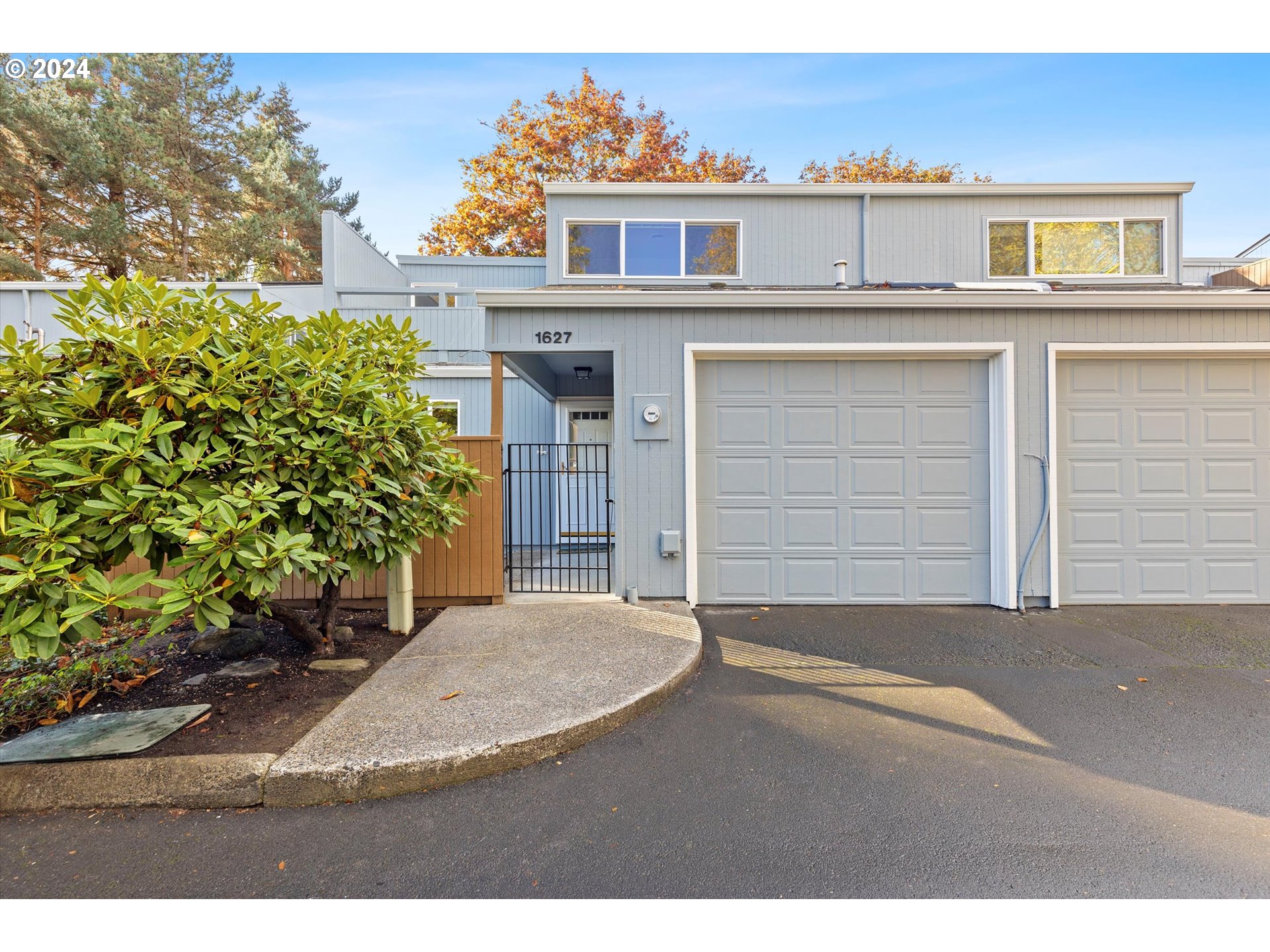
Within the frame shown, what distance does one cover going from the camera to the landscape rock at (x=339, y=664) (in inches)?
145

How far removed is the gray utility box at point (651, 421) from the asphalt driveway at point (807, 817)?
255cm

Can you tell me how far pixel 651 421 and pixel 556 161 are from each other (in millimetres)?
16121

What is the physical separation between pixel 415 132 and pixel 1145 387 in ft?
59.1

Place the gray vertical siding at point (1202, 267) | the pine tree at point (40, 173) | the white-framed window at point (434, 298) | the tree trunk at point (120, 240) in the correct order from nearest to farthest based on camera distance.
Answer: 1. the white-framed window at point (434, 298)
2. the gray vertical siding at point (1202, 267)
3. the pine tree at point (40, 173)
4. the tree trunk at point (120, 240)

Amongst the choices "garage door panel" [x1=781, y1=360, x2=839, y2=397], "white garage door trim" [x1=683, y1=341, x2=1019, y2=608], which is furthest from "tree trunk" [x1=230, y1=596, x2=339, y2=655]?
"garage door panel" [x1=781, y1=360, x2=839, y2=397]

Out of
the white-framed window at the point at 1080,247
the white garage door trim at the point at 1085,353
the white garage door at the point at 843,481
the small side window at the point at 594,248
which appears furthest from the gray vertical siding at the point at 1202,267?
the small side window at the point at 594,248

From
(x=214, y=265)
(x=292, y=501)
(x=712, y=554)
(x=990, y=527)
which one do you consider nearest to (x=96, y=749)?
(x=292, y=501)

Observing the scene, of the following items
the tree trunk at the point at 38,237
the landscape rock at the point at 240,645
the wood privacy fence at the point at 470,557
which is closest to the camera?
the landscape rock at the point at 240,645

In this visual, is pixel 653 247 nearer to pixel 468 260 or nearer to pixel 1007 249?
pixel 468 260

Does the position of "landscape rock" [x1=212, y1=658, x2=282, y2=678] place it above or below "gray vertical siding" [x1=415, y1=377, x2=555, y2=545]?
below

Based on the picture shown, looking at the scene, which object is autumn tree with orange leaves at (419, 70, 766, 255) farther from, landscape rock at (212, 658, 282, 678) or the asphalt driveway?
the asphalt driveway

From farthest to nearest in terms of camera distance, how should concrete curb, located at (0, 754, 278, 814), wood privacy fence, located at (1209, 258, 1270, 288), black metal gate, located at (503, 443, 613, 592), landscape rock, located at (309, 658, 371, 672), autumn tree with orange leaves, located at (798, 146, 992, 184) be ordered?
autumn tree with orange leaves, located at (798, 146, 992, 184)
wood privacy fence, located at (1209, 258, 1270, 288)
black metal gate, located at (503, 443, 613, 592)
landscape rock, located at (309, 658, 371, 672)
concrete curb, located at (0, 754, 278, 814)

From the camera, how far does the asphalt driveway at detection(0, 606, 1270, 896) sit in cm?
191

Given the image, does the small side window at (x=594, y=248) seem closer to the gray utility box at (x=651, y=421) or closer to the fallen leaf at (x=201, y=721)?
the gray utility box at (x=651, y=421)
